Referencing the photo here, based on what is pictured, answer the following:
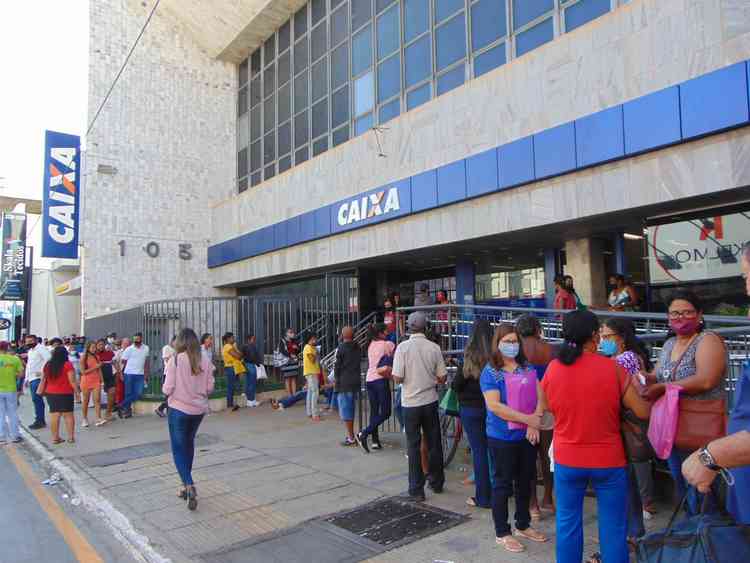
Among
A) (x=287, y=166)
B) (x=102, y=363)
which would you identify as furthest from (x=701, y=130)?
(x=287, y=166)

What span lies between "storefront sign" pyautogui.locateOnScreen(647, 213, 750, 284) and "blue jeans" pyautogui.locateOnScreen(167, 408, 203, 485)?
25.7ft

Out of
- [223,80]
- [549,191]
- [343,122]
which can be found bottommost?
[549,191]

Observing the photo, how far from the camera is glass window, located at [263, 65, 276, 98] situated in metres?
21.0

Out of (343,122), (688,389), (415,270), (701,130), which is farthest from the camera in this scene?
(415,270)

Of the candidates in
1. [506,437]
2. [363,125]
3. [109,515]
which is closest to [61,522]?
[109,515]

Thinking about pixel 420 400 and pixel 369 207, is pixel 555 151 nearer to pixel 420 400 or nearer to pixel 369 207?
pixel 369 207

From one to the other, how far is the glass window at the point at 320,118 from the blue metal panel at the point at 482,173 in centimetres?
737

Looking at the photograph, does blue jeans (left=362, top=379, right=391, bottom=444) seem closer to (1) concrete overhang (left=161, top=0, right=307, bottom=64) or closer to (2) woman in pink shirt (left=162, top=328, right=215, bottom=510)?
(2) woman in pink shirt (left=162, top=328, right=215, bottom=510)

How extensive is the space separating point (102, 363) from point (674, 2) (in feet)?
41.1

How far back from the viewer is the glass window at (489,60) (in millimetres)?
11852

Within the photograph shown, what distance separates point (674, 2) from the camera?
331 inches

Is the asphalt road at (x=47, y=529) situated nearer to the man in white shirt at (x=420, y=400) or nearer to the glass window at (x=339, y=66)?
the man in white shirt at (x=420, y=400)

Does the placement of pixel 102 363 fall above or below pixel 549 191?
below

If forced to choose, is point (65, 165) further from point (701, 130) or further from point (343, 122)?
point (701, 130)
